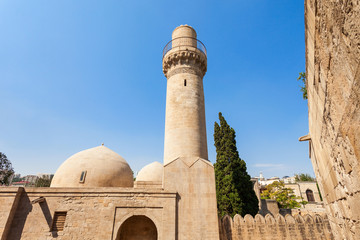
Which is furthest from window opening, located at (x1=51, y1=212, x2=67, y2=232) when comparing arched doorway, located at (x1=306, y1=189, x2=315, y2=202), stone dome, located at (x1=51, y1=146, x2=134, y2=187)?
arched doorway, located at (x1=306, y1=189, x2=315, y2=202)

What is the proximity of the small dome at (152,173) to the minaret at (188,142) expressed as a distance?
5.81 m

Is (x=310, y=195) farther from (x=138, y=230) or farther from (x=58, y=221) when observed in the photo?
(x=58, y=221)

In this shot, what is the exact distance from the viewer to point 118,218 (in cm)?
738

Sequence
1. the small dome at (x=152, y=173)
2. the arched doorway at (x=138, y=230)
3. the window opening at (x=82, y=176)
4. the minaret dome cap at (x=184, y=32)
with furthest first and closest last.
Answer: the small dome at (x=152, y=173) → the minaret dome cap at (x=184, y=32) → the window opening at (x=82, y=176) → the arched doorway at (x=138, y=230)

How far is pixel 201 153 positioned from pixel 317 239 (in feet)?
20.0

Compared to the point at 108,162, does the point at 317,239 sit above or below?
below

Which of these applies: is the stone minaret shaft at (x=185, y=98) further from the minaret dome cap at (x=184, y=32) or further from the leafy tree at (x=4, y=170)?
the leafy tree at (x=4, y=170)

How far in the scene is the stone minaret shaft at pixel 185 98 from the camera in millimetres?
9281

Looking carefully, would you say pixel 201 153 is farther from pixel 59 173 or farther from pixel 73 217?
pixel 59 173

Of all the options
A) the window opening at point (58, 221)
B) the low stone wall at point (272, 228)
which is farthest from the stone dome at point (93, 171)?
the low stone wall at point (272, 228)

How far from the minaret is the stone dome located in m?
2.71

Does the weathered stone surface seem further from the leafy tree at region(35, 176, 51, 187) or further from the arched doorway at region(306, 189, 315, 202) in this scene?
the arched doorway at region(306, 189, 315, 202)

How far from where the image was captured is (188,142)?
924 centimetres

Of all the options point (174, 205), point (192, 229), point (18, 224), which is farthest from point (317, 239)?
point (18, 224)
